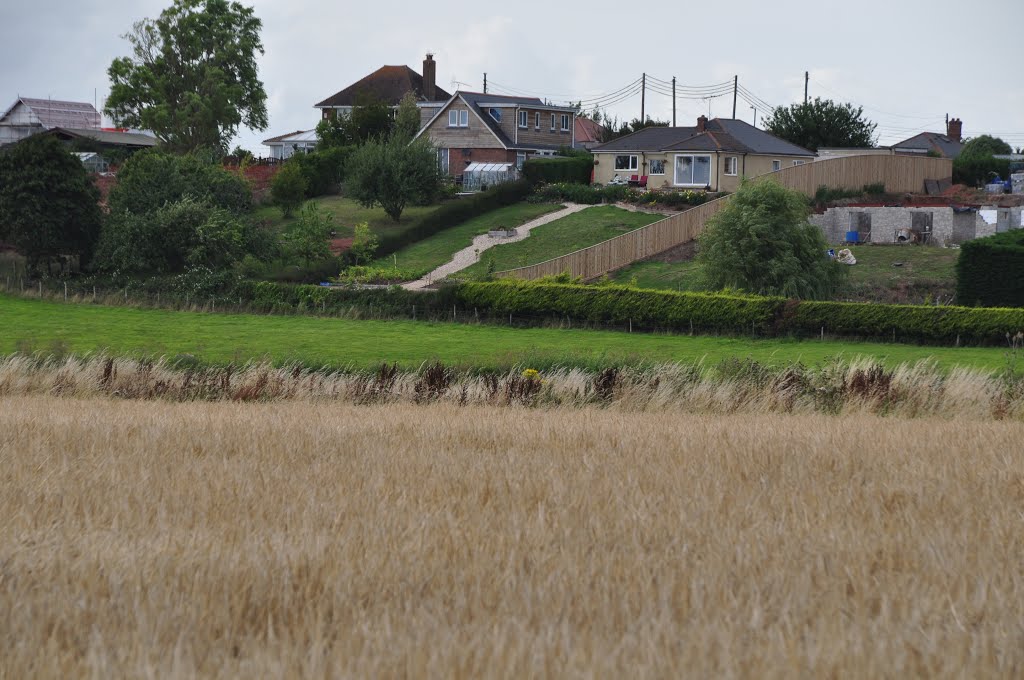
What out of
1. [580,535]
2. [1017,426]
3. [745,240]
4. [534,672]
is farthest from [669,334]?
[534,672]

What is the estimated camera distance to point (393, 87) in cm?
9506

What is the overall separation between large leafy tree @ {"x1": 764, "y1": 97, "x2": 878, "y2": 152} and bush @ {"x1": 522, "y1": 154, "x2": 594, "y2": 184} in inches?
947

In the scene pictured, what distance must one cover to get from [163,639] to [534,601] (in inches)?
64.8

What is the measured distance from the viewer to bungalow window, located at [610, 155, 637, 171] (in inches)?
2744

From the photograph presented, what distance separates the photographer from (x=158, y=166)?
49156 millimetres

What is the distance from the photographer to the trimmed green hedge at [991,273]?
38.7 meters

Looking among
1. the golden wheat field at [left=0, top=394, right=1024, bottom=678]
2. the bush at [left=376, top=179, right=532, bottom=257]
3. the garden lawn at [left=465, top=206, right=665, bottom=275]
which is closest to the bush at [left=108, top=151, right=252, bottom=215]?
the bush at [left=376, top=179, right=532, bottom=257]

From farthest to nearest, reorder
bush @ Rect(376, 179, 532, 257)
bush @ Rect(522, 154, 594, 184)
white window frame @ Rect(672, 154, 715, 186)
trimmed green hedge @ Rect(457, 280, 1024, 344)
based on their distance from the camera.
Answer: bush @ Rect(522, 154, 594, 184), white window frame @ Rect(672, 154, 715, 186), bush @ Rect(376, 179, 532, 257), trimmed green hedge @ Rect(457, 280, 1024, 344)

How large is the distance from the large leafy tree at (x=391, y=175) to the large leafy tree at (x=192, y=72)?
88.4 feet

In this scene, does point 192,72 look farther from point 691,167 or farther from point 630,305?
point 630,305

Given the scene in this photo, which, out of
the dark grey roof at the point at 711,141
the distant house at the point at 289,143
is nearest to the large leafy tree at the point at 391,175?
the dark grey roof at the point at 711,141

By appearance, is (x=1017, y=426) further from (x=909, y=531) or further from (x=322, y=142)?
(x=322, y=142)

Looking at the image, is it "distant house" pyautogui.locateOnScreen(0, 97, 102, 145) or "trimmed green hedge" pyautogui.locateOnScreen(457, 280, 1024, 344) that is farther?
"distant house" pyautogui.locateOnScreen(0, 97, 102, 145)

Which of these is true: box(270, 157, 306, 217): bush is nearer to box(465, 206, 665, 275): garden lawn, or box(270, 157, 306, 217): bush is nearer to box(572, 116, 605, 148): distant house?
box(465, 206, 665, 275): garden lawn
